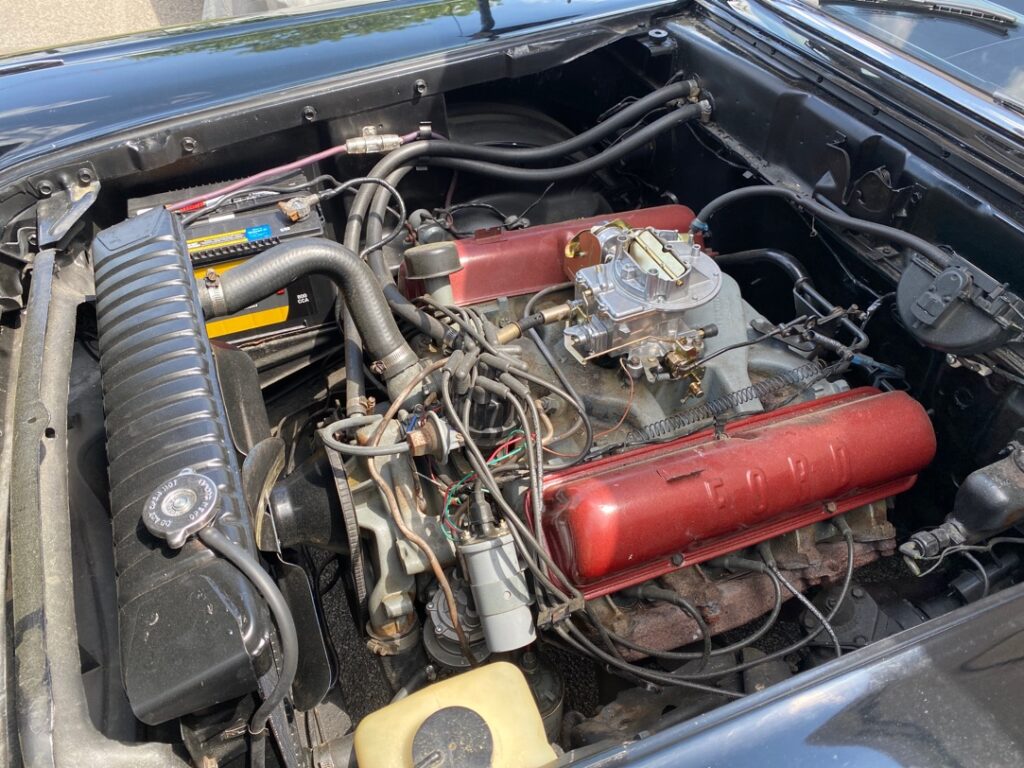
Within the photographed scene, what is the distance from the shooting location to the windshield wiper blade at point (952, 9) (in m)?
1.73

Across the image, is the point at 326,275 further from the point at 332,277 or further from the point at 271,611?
the point at 271,611

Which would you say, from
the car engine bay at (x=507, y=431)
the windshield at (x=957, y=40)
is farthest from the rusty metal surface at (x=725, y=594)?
the windshield at (x=957, y=40)

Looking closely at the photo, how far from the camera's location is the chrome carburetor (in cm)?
142

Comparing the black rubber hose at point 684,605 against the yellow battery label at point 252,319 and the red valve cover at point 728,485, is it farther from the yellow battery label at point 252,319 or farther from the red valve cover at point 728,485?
the yellow battery label at point 252,319

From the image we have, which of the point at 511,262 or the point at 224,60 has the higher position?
the point at 224,60

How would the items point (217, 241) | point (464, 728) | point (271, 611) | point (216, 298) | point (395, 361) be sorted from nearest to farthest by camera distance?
point (271, 611)
point (464, 728)
point (216, 298)
point (395, 361)
point (217, 241)

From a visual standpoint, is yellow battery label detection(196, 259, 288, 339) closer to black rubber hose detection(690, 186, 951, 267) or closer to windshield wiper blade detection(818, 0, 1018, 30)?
black rubber hose detection(690, 186, 951, 267)

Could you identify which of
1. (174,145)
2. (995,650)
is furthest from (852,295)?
(174,145)

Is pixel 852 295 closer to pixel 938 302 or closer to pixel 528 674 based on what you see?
pixel 938 302

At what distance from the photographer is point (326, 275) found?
1.34 m

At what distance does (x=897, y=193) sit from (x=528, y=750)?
1274mm

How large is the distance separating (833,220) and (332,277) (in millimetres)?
1039

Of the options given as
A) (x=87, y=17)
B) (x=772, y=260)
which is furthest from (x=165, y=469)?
(x=87, y=17)

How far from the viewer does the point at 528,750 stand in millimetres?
970
